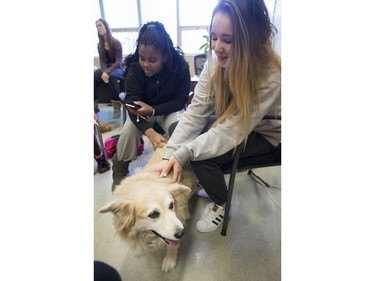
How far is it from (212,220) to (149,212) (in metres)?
0.52

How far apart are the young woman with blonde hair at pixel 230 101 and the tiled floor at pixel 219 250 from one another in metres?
0.12

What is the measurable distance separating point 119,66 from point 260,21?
254cm

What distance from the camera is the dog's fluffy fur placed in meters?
0.92

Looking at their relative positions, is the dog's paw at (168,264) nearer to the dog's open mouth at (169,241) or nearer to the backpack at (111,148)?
the dog's open mouth at (169,241)

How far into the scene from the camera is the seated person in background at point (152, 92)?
147cm

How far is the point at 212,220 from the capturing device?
51.2 inches

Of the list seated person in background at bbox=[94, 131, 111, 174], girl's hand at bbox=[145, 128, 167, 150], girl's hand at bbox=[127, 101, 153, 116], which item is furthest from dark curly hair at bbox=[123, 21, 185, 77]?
seated person in background at bbox=[94, 131, 111, 174]

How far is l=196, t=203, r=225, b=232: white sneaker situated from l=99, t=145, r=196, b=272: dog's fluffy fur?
255 millimetres

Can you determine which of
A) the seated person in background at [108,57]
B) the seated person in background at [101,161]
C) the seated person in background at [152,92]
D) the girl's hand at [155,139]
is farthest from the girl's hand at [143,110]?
the seated person in background at [108,57]

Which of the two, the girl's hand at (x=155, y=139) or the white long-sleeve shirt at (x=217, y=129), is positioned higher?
the white long-sleeve shirt at (x=217, y=129)

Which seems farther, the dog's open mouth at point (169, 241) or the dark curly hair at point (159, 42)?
the dark curly hair at point (159, 42)
